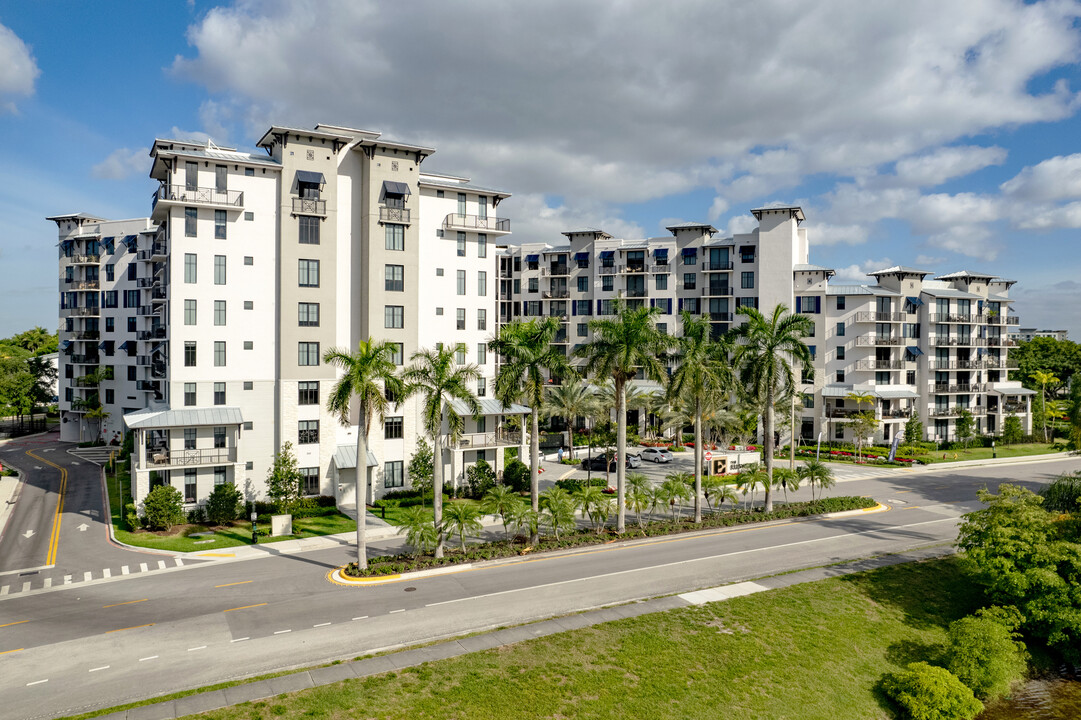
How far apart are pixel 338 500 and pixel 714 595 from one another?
93.3 feet

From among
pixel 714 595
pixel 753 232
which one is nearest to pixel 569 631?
pixel 714 595

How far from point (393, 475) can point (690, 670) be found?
102 feet

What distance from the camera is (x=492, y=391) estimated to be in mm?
54406

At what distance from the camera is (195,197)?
142 feet

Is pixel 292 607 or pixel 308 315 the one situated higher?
pixel 308 315

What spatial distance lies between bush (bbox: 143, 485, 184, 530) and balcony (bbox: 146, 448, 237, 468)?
6.28ft

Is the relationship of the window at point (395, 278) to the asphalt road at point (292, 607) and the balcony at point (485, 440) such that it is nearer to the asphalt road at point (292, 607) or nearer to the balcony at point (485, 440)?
the balcony at point (485, 440)

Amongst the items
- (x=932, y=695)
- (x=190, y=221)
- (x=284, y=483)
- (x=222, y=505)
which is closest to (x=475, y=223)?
(x=190, y=221)

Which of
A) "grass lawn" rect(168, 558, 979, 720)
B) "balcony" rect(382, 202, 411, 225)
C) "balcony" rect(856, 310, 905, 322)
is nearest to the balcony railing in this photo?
"balcony" rect(382, 202, 411, 225)

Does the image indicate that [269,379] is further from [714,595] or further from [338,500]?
[714,595]

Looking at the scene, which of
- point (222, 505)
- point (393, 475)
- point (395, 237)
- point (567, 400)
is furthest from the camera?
point (567, 400)

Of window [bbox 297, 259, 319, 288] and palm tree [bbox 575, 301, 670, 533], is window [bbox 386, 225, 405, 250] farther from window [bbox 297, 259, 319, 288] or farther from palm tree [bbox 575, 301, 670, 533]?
palm tree [bbox 575, 301, 670, 533]

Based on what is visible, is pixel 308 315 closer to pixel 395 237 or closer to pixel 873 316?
pixel 395 237

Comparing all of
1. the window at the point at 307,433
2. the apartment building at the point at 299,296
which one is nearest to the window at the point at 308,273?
the apartment building at the point at 299,296
